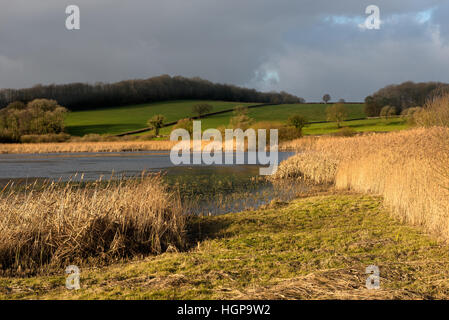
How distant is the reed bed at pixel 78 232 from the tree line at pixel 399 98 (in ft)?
249

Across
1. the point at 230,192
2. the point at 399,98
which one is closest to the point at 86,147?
the point at 230,192

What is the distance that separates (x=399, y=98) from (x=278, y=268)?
316 ft

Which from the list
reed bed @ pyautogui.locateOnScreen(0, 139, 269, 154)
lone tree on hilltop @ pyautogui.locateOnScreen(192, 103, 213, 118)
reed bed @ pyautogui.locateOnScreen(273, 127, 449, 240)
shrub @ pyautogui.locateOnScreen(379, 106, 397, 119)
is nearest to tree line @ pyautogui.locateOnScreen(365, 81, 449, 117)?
shrub @ pyautogui.locateOnScreen(379, 106, 397, 119)

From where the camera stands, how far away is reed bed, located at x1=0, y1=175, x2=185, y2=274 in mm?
7273

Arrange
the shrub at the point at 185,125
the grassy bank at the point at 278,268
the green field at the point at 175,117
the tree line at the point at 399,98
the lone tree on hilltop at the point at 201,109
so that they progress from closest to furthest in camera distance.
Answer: the grassy bank at the point at 278,268, the shrub at the point at 185,125, the green field at the point at 175,117, the tree line at the point at 399,98, the lone tree on hilltop at the point at 201,109

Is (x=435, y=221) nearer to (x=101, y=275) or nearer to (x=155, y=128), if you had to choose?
(x=101, y=275)

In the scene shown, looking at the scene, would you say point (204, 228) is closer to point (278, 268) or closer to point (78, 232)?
point (78, 232)

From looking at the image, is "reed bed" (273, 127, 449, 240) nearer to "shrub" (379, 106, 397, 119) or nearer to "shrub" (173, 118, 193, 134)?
"shrub" (173, 118, 193, 134)

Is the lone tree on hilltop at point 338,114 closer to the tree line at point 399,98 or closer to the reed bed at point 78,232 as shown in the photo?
the tree line at point 399,98

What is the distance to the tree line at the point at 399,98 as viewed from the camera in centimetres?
8582

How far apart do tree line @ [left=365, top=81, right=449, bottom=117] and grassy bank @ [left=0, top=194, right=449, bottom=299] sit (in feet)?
244

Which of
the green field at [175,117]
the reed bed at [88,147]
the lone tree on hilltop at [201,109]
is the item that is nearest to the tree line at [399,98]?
the green field at [175,117]
